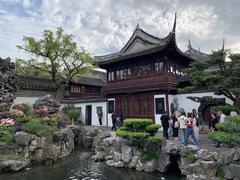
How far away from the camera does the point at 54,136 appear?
1307 centimetres

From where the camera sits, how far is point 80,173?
10.1 metres

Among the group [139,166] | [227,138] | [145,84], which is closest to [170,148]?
[139,166]

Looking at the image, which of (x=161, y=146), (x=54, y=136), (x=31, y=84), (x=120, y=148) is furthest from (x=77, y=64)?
(x=161, y=146)

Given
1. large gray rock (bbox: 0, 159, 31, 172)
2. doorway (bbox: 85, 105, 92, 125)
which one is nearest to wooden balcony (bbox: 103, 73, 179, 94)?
doorway (bbox: 85, 105, 92, 125)

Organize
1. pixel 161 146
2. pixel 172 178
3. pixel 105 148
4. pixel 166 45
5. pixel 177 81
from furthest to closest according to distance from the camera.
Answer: pixel 177 81 → pixel 166 45 → pixel 105 148 → pixel 161 146 → pixel 172 178

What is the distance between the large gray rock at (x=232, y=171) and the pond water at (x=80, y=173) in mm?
2002

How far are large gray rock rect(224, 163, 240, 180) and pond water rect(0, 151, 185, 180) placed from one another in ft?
6.57

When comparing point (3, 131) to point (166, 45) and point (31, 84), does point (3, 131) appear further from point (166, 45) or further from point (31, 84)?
point (31, 84)

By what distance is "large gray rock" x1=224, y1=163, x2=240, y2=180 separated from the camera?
7.75 m

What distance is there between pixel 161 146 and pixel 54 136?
6387mm

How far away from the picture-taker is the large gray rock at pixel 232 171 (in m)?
7.75

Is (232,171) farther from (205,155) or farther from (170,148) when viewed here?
(170,148)

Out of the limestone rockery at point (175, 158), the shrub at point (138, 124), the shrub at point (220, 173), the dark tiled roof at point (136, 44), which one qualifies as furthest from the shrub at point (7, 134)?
the dark tiled roof at point (136, 44)

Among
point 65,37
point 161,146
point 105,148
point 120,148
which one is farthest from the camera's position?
point 65,37
